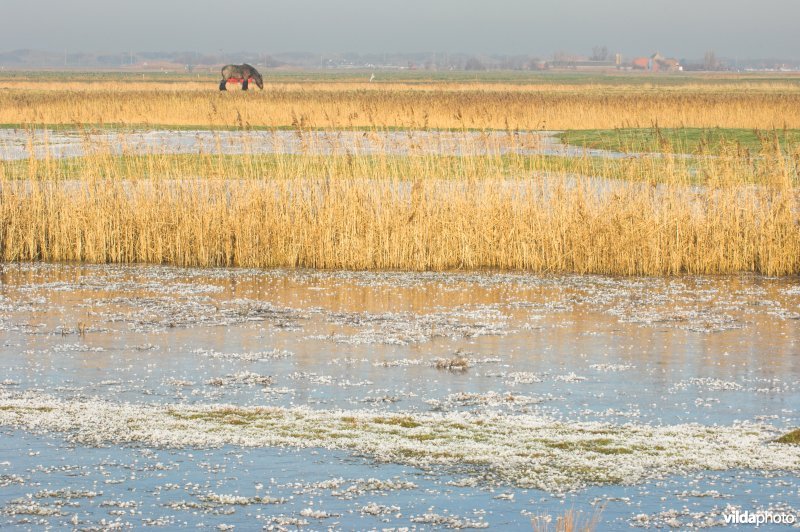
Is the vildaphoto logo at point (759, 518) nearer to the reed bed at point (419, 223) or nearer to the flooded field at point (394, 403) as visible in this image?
the flooded field at point (394, 403)

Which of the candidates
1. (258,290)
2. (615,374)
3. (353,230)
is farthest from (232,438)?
(353,230)

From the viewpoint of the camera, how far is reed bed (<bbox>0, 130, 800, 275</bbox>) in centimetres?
1394

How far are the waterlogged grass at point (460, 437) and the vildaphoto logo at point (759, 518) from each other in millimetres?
668

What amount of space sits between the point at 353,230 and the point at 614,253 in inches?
131

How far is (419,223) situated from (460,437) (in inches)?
297

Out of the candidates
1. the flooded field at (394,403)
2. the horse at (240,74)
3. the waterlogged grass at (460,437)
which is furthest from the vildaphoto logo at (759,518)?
the horse at (240,74)

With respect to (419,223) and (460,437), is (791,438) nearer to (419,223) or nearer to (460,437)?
(460,437)

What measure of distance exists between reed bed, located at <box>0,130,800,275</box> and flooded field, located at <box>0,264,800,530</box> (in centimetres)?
106

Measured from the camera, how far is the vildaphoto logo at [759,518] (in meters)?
5.45

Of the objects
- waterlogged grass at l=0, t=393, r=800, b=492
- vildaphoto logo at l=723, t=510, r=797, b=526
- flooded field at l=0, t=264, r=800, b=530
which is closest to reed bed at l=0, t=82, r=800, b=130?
flooded field at l=0, t=264, r=800, b=530

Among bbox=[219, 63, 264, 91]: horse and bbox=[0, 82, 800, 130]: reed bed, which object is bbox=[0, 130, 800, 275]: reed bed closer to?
bbox=[0, 82, 800, 130]: reed bed

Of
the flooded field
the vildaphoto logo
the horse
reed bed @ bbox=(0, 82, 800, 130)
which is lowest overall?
the flooded field

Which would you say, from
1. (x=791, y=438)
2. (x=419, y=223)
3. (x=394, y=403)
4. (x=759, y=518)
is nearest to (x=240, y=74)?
(x=419, y=223)

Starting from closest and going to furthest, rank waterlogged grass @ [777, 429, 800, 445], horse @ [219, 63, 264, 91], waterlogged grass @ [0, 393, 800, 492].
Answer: waterlogged grass @ [0, 393, 800, 492]
waterlogged grass @ [777, 429, 800, 445]
horse @ [219, 63, 264, 91]
